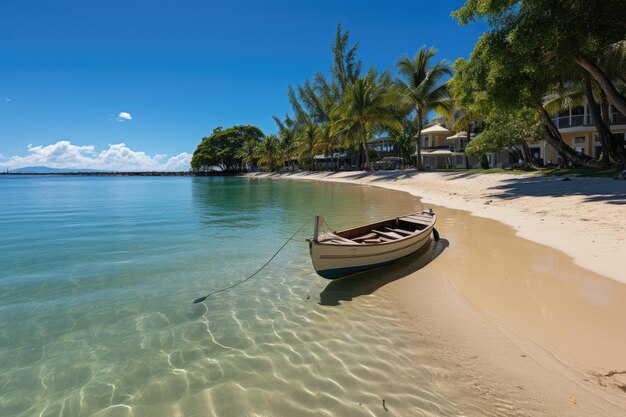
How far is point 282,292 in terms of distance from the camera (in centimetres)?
668

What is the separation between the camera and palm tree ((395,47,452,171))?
3409cm

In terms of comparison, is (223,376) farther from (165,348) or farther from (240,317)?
(240,317)

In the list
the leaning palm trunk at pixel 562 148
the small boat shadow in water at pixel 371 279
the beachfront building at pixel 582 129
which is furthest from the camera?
the beachfront building at pixel 582 129

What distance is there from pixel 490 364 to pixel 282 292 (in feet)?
12.6

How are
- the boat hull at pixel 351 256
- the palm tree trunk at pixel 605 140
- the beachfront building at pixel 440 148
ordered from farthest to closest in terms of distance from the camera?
1. the beachfront building at pixel 440 148
2. the palm tree trunk at pixel 605 140
3. the boat hull at pixel 351 256

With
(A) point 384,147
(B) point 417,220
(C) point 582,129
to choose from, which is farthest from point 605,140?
(A) point 384,147

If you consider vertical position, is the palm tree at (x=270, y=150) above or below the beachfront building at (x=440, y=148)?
above

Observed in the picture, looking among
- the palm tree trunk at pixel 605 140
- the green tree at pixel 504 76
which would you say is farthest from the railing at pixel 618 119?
the palm tree trunk at pixel 605 140

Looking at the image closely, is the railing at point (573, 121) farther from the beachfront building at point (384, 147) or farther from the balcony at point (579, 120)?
the beachfront building at point (384, 147)

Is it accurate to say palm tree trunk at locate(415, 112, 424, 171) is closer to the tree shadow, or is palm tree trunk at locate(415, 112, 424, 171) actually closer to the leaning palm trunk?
the leaning palm trunk

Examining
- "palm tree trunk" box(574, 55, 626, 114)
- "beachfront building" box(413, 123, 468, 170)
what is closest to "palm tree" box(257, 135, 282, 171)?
"beachfront building" box(413, 123, 468, 170)

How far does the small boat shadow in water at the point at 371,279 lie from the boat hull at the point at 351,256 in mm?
237

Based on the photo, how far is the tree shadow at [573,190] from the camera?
42.6ft

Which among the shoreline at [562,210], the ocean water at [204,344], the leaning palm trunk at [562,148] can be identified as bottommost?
the ocean water at [204,344]
